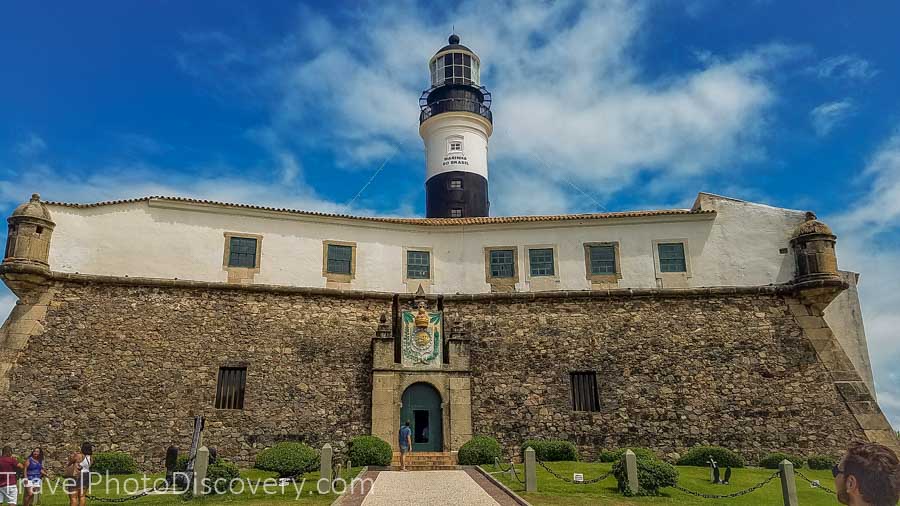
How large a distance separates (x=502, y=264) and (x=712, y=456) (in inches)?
388

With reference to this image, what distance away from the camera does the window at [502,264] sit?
79.6 feet

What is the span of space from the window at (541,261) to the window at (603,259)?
159 cm

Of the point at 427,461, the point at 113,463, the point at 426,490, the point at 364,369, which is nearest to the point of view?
the point at 426,490

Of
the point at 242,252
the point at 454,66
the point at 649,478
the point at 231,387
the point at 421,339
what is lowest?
the point at 649,478

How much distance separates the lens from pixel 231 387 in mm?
21203

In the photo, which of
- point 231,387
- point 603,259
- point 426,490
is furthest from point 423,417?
point 603,259

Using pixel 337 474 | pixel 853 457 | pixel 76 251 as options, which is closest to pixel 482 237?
pixel 337 474

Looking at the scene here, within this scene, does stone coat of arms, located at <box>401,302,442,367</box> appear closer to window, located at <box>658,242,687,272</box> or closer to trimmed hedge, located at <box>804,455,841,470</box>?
window, located at <box>658,242,687,272</box>

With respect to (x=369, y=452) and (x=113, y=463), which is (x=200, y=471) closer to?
(x=369, y=452)

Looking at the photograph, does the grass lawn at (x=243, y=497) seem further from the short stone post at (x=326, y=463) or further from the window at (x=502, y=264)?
the window at (x=502, y=264)

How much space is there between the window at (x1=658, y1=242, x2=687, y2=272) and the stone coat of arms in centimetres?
907

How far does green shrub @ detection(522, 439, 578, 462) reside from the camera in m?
19.9

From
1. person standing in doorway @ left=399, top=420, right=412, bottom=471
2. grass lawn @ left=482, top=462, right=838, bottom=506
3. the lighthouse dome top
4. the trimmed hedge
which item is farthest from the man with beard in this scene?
the lighthouse dome top

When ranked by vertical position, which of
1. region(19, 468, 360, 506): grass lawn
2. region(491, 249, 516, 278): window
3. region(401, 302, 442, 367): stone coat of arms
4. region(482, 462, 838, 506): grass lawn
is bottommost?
region(482, 462, 838, 506): grass lawn
